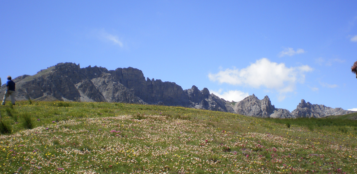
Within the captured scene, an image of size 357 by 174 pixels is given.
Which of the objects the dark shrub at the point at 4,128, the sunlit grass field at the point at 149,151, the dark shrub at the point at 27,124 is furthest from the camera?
the dark shrub at the point at 27,124

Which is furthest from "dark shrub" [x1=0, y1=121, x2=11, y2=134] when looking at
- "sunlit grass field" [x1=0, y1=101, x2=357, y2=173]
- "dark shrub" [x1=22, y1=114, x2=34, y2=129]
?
"dark shrub" [x1=22, y1=114, x2=34, y2=129]

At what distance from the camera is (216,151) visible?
16500 millimetres

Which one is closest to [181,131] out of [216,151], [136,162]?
[216,151]

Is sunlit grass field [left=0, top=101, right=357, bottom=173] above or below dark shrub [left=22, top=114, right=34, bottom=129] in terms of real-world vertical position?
below

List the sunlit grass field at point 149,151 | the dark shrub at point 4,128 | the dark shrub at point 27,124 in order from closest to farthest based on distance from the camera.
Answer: the sunlit grass field at point 149,151, the dark shrub at point 4,128, the dark shrub at point 27,124

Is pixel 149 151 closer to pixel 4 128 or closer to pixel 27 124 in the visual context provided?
pixel 27 124

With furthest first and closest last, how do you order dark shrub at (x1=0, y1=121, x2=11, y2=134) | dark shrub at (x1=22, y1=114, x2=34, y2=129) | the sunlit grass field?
1. dark shrub at (x1=22, y1=114, x2=34, y2=129)
2. dark shrub at (x1=0, y1=121, x2=11, y2=134)
3. the sunlit grass field

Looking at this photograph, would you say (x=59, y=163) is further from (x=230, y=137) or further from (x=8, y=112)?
(x=8, y=112)

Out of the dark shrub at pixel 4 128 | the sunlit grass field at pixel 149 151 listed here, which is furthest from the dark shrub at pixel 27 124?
the dark shrub at pixel 4 128

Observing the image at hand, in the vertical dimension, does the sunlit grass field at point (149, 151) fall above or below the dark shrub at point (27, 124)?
below

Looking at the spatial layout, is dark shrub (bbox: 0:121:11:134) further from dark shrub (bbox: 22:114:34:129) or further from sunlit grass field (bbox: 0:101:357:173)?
dark shrub (bbox: 22:114:34:129)

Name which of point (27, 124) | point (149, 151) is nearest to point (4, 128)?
point (27, 124)

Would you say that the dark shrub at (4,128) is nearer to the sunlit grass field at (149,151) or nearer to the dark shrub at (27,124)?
the sunlit grass field at (149,151)

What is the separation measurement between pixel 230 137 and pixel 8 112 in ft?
69.7
